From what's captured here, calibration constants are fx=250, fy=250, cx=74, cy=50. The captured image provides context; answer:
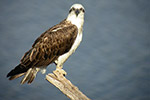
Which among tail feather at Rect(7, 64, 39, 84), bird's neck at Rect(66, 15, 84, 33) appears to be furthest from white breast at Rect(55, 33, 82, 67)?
tail feather at Rect(7, 64, 39, 84)

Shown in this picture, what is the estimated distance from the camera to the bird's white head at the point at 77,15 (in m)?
5.98

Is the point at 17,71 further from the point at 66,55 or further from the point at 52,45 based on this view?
the point at 66,55

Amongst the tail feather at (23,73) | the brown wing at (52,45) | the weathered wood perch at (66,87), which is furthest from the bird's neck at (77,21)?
the weathered wood perch at (66,87)

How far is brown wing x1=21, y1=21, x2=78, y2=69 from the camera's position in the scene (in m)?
5.66

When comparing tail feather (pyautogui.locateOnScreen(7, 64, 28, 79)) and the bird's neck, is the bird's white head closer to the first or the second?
the bird's neck

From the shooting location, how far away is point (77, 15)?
19.7 ft

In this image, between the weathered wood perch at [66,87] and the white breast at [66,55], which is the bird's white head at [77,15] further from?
the weathered wood perch at [66,87]

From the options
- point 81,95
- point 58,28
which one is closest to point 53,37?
point 58,28

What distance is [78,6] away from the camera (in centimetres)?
605

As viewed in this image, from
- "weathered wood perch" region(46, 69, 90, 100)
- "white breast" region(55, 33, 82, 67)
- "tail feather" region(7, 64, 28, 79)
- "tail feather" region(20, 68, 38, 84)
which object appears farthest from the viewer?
"white breast" region(55, 33, 82, 67)

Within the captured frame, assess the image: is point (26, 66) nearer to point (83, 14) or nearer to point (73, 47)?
point (73, 47)

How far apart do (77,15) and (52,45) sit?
0.96 meters

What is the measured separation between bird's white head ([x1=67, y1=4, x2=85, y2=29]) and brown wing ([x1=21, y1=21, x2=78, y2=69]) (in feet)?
0.69

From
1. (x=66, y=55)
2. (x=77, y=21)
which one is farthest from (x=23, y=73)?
(x=77, y=21)
